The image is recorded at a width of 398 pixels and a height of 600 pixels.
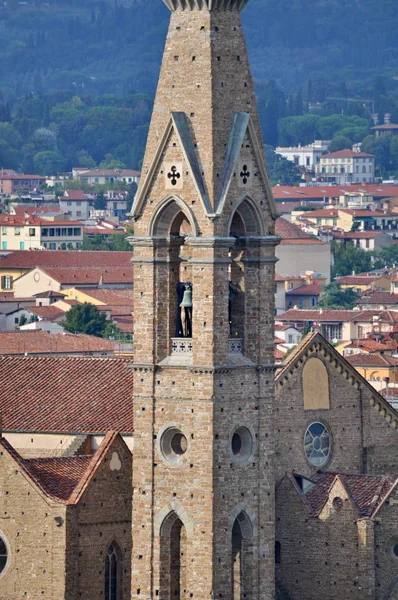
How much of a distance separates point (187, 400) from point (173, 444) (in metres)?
1.03

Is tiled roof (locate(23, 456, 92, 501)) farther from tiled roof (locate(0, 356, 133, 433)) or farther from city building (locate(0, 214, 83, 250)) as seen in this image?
city building (locate(0, 214, 83, 250))

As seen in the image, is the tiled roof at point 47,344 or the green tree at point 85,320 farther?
the green tree at point 85,320

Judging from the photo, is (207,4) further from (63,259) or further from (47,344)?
(63,259)

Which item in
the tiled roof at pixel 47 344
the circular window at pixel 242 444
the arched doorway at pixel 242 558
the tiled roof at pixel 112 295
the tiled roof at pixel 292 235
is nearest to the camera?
the circular window at pixel 242 444

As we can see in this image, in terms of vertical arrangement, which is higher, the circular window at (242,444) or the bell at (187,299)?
the bell at (187,299)

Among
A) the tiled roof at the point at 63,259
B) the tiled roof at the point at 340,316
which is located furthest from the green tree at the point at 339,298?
the tiled roof at the point at 340,316

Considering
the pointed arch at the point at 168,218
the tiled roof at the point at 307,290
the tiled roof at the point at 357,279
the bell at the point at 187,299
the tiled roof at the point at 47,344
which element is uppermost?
the tiled roof at the point at 357,279

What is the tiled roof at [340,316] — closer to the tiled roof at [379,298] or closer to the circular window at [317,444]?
the tiled roof at [379,298]

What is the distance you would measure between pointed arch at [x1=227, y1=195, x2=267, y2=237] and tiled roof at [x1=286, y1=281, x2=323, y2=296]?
103346 mm

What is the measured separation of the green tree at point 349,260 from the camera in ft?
591

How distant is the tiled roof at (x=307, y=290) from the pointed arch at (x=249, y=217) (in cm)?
10335

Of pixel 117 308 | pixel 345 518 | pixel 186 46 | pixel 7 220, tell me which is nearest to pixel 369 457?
pixel 345 518

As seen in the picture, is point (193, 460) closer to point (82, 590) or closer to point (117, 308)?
point (82, 590)

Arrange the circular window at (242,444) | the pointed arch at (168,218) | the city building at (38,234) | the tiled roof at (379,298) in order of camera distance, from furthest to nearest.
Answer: the city building at (38,234) → the tiled roof at (379,298) → the circular window at (242,444) → the pointed arch at (168,218)
